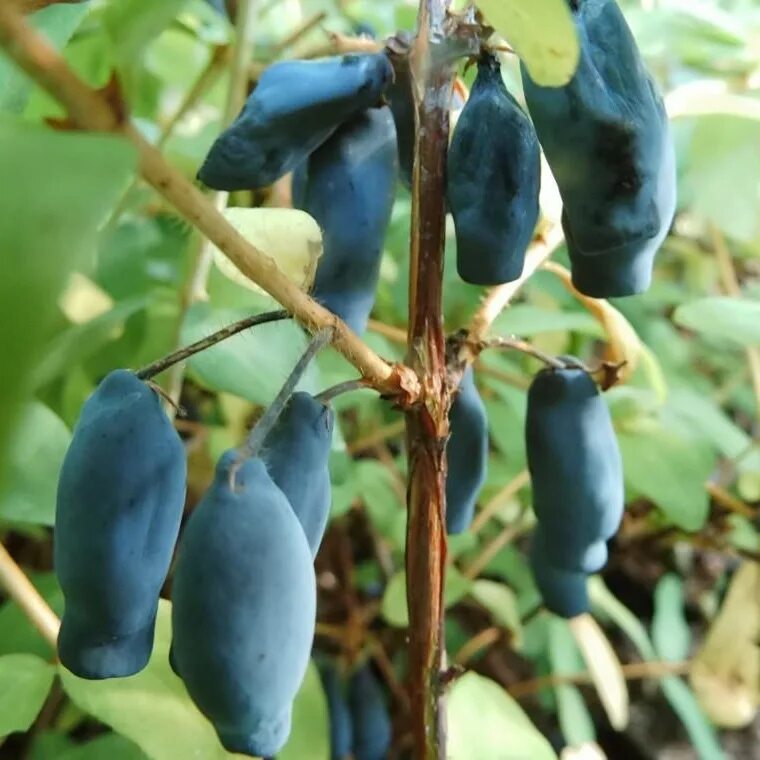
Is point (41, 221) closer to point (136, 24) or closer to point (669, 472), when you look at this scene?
point (136, 24)

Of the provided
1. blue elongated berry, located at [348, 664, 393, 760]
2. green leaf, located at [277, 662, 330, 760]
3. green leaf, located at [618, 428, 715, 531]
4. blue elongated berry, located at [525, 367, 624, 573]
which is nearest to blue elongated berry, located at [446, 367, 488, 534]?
blue elongated berry, located at [525, 367, 624, 573]

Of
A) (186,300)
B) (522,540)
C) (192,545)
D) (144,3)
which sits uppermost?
(144,3)

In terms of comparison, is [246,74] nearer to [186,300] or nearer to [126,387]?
[186,300]

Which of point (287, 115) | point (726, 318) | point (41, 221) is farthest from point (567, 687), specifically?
point (41, 221)

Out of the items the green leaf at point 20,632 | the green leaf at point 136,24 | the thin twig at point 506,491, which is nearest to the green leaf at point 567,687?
the thin twig at point 506,491

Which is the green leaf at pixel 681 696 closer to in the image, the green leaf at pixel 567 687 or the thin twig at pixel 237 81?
the green leaf at pixel 567 687

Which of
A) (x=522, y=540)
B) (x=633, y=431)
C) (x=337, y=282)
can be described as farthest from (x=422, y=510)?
(x=522, y=540)

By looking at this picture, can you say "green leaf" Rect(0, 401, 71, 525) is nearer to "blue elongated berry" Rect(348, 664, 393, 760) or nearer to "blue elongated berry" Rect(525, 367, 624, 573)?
"blue elongated berry" Rect(525, 367, 624, 573)
